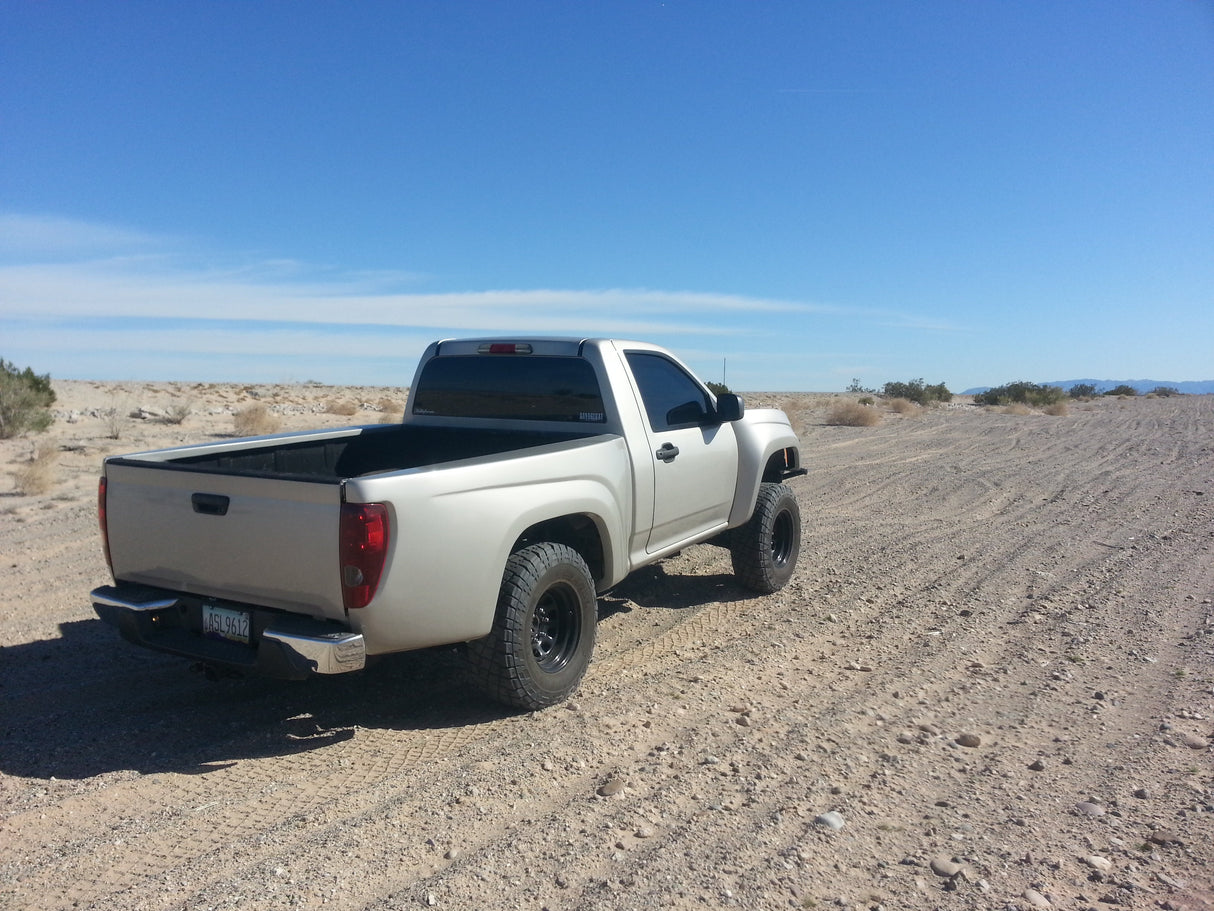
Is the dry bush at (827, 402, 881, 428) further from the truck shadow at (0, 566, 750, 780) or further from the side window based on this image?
the truck shadow at (0, 566, 750, 780)

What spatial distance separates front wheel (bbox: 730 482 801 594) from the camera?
22.7 ft

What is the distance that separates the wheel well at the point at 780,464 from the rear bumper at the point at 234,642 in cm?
426

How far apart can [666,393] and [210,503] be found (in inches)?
122

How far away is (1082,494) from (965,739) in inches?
351

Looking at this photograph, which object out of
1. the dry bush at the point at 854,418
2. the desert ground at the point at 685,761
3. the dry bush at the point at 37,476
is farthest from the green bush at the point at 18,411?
the dry bush at the point at 854,418

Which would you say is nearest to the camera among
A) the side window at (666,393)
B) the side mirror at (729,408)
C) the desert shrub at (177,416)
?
the side window at (666,393)

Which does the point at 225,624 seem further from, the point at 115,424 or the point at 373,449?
the point at 115,424

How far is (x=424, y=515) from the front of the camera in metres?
3.97

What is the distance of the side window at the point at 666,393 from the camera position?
598 cm

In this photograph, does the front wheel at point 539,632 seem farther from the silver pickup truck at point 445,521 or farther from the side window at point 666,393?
the side window at point 666,393

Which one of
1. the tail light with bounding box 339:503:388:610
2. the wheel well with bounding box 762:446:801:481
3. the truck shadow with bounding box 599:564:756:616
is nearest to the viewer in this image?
the tail light with bounding box 339:503:388:610

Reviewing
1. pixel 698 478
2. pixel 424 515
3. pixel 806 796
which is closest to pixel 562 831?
pixel 806 796

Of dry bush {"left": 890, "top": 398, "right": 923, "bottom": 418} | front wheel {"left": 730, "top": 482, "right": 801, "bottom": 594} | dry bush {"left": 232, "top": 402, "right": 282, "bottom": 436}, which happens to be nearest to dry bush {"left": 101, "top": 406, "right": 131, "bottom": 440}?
dry bush {"left": 232, "top": 402, "right": 282, "bottom": 436}

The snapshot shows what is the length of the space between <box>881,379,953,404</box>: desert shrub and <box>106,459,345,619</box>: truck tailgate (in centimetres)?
3990
